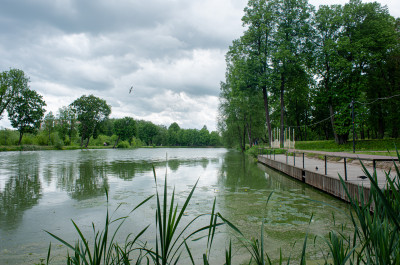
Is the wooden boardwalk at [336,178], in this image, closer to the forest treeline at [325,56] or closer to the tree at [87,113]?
the forest treeline at [325,56]

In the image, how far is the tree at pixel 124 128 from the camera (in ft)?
234

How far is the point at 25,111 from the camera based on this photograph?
138ft

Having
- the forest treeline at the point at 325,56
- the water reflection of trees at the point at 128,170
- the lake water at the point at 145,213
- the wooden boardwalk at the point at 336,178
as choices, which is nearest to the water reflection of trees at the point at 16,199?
the lake water at the point at 145,213

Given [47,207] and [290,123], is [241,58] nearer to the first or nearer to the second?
[47,207]

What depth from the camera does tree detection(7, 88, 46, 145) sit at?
41.1 meters

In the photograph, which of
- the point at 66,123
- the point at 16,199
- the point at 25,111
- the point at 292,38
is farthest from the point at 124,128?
the point at 16,199

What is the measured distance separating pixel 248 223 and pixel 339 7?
27199 millimetres

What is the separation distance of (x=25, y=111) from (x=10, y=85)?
4776 millimetres

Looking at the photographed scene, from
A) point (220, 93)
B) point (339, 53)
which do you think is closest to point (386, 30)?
point (339, 53)

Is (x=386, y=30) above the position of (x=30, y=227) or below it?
above

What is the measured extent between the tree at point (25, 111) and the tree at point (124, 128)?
27.1m

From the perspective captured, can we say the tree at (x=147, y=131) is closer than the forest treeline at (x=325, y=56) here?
No

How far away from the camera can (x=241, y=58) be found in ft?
77.6

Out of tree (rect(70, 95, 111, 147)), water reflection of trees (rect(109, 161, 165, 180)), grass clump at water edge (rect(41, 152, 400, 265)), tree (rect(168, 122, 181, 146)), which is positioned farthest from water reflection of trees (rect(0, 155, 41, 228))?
tree (rect(168, 122, 181, 146))
